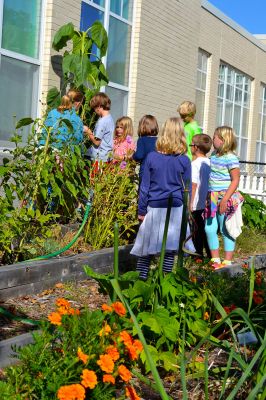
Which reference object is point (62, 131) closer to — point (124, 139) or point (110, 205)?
point (110, 205)

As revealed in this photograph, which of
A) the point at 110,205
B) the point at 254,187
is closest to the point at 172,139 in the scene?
the point at 110,205

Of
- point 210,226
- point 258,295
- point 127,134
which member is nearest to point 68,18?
point 127,134

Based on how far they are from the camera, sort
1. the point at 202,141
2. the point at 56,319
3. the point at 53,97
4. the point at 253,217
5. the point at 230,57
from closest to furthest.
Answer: the point at 56,319 → the point at 202,141 → the point at 53,97 → the point at 253,217 → the point at 230,57

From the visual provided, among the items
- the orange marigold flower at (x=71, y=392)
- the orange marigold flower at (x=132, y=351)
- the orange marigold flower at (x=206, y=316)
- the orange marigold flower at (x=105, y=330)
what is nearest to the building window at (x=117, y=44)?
the orange marigold flower at (x=206, y=316)

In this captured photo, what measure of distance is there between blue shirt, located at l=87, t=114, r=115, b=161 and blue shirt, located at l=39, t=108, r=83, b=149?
79cm

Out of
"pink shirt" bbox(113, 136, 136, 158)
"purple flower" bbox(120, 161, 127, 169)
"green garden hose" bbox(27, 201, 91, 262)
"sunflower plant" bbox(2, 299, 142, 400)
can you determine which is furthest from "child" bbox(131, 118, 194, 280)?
"sunflower plant" bbox(2, 299, 142, 400)

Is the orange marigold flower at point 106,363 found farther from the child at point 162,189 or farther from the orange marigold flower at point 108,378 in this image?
the child at point 162,189

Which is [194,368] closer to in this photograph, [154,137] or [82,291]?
[82,291]

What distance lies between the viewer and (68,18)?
10.5 meters

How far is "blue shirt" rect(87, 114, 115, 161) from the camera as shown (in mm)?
8867

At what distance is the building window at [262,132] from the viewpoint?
22922 millimetres

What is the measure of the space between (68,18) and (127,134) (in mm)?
2502

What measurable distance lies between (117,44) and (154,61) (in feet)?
4.25

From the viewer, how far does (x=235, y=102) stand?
67.4 ft
